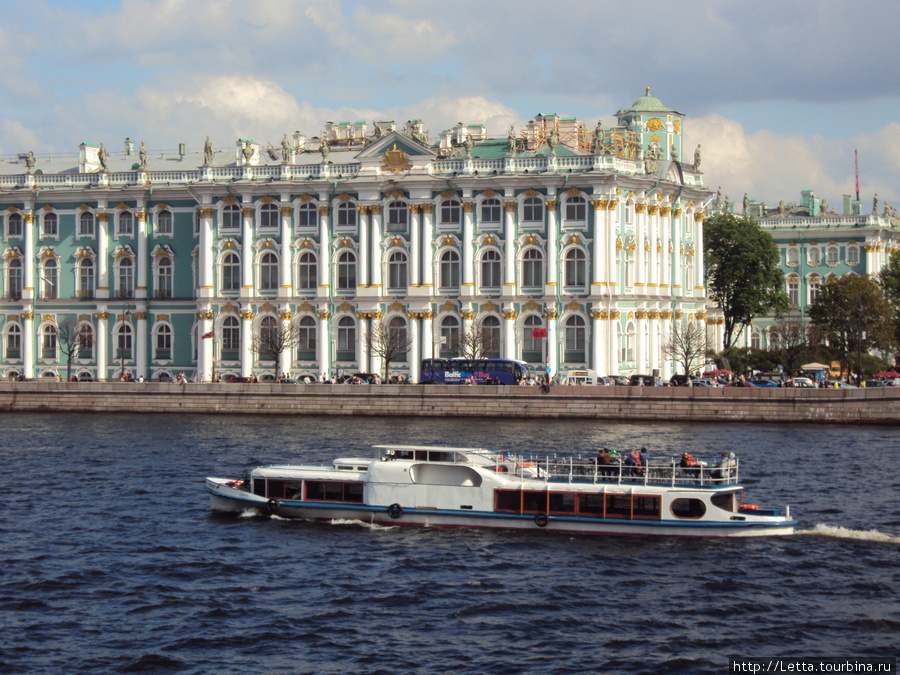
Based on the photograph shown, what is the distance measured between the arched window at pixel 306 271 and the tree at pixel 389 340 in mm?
4409

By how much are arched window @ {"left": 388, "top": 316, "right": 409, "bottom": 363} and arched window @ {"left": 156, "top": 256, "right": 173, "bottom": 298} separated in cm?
1315

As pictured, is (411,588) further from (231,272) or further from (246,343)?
(231,272)

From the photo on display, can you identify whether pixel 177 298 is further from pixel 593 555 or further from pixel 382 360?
pixel 593 555

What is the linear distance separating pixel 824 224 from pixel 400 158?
40776mm

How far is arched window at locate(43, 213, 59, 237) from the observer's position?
7331 centimetres

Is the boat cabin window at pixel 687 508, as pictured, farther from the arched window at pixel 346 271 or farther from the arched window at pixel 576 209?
the arched window at pixel 346 271

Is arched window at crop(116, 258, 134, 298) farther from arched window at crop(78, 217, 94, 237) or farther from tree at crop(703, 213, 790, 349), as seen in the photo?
tree at crop(703, 213, 790, 349)

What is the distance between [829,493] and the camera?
3631 cm

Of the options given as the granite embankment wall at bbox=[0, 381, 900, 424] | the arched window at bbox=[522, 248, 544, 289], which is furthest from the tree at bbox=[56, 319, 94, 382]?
the arched window at bbox=[522, 248, 544, 289]

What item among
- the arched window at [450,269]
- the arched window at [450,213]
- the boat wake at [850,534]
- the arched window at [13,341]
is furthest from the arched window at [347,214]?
the boat wake at [850,534]

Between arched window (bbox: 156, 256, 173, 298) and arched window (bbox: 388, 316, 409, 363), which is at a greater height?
arched window (bbox: 156, 256, 173, 298)

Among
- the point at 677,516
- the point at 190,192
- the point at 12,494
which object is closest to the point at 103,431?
the point at 12,494

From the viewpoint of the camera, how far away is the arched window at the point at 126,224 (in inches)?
2862

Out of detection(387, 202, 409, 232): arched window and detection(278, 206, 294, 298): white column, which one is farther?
detection(278, 206, 294, 298): white column
